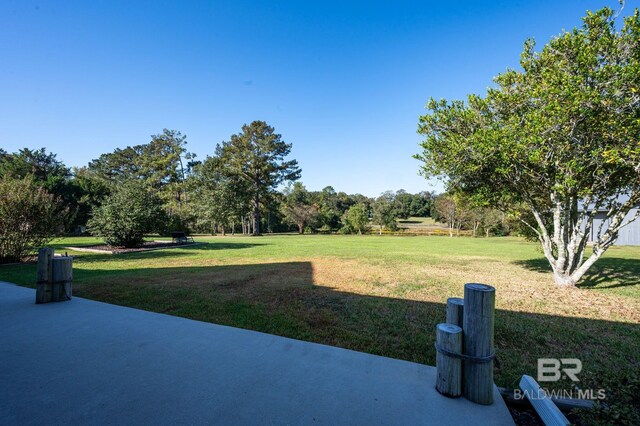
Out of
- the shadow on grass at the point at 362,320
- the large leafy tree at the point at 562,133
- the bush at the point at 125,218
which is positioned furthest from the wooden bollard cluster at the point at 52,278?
the bush at the point at 125,218

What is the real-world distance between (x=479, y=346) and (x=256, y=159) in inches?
1446

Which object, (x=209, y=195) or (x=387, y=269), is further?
(x=209, y=195)

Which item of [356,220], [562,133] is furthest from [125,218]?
[356,220]

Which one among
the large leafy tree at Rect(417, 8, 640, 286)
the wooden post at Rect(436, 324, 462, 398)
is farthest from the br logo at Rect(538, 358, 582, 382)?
the large leafy tree at Rect(417, 8, 640, 286)

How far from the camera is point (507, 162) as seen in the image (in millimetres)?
7445

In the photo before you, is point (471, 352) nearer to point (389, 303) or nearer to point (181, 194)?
point (389, 303)

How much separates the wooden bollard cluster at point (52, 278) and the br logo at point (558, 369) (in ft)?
23.7

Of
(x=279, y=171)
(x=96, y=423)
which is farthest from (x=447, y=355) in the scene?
(x=279, y=171)

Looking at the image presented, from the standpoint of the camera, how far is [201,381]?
2.68m

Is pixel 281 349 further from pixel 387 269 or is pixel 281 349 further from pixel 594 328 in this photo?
pixel 387 269

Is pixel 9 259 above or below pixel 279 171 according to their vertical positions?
below

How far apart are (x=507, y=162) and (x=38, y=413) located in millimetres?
9117

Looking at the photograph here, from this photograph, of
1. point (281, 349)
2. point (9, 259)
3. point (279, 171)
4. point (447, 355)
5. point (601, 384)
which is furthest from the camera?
point (279, 171)

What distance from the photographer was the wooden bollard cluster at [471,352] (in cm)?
246
